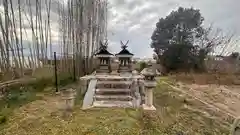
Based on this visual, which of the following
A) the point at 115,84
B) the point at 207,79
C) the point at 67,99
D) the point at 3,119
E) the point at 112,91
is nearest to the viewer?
the point at 3,119

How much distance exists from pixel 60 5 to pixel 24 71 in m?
2.74

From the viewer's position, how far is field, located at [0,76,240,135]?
3.89 metres

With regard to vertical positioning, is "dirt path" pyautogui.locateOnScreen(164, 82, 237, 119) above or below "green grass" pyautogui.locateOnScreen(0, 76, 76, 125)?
below

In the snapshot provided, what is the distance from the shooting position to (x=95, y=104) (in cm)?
542

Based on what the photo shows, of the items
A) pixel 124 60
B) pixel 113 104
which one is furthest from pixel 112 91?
pixel 124 60

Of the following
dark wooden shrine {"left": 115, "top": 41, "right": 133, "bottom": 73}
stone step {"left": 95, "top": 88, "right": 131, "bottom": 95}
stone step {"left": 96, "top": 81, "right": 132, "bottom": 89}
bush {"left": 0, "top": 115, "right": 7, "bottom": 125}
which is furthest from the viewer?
dark wooden shrine {"left": 115, "top": 41, "right": 133, "bottom": 73}

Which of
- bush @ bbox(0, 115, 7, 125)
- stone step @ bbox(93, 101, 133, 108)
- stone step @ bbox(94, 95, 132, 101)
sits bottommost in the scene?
bush @ bbox(0, 115, 7, 125)

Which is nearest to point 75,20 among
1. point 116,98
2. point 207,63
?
point 116,98

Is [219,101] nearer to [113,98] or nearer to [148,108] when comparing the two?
[148,108]

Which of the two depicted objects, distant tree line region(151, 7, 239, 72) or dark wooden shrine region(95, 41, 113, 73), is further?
distant tree line region(151, 7, 239, 72)

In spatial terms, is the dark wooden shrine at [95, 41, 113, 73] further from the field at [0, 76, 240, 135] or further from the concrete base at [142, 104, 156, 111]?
the concrete base at [142, 104, 156, 111]

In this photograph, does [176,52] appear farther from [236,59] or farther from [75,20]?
[75,20]

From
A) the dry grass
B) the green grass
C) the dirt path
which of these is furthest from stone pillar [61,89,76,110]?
the dry grass

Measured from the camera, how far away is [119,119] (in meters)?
4.35
